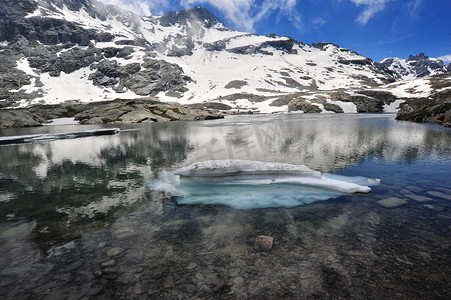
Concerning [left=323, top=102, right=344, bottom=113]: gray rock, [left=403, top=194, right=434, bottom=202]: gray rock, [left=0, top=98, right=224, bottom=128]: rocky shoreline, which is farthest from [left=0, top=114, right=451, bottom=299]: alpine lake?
[left=323, top=102, right=344, bottom=113]: gray rock

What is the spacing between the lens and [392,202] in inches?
321

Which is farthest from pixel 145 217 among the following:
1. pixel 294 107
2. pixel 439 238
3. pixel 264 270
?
pixel 294 107

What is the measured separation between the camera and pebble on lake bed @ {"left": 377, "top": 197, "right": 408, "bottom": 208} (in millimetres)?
7896

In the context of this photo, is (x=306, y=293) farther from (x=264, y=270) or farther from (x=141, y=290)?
(x=141, y=290)

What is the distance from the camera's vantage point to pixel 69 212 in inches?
317

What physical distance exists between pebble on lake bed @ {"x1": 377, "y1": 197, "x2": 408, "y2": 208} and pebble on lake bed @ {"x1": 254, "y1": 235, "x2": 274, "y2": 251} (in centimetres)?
488

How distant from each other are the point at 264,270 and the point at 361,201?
5.53m

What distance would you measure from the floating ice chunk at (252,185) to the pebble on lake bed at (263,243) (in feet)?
7.20

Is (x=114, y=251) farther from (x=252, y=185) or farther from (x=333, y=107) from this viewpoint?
(x=333, y=107)

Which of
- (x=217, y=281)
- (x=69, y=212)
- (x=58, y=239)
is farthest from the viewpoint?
(x=69, y=212)

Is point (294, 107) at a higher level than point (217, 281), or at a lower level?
higher

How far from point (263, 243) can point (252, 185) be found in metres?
4.89

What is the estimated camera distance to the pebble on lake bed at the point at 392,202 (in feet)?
25.9

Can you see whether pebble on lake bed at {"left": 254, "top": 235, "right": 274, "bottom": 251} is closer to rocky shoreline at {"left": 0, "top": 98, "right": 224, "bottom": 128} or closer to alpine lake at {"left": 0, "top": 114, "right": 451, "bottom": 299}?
alpine lake at {"left": 0, "top": 114, "right": 451, "bottom": 299}
